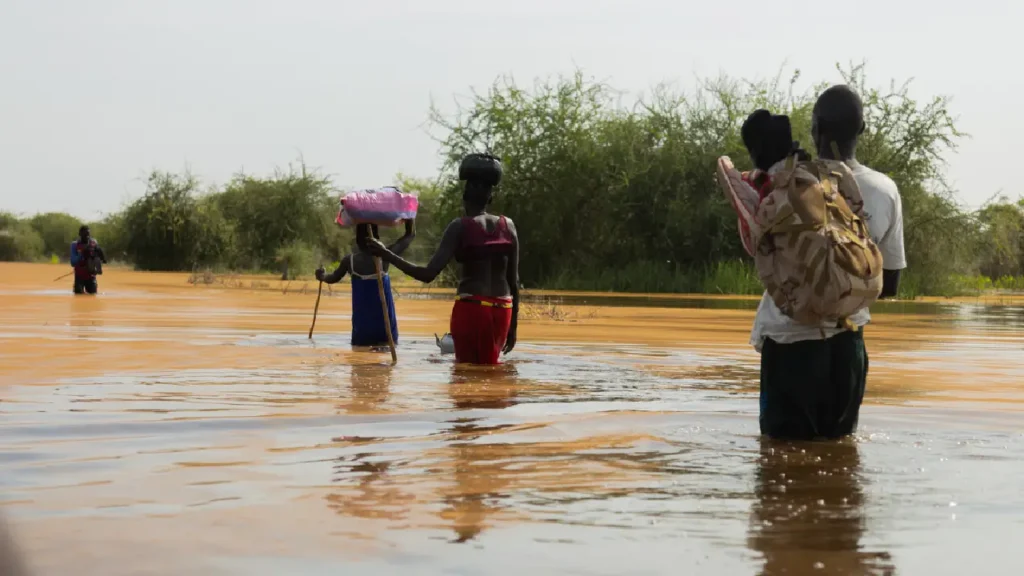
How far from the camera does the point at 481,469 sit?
555 cm

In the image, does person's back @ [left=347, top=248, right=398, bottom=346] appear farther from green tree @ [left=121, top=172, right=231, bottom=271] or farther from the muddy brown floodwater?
green tree @ [left=121, top=172, right=231, bottom=271]

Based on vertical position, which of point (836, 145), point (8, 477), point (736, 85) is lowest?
point (8, 477)

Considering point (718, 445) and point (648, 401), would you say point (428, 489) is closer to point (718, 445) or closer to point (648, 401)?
point (718, 445)

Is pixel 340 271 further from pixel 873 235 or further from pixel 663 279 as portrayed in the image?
pixel 663 279

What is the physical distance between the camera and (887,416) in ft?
25.0

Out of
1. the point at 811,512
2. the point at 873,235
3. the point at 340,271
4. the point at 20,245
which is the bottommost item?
the point at 811,512

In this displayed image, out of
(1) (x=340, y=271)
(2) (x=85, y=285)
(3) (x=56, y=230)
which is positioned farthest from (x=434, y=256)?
(3) (x=56, y=230)

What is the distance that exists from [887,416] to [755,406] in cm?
81

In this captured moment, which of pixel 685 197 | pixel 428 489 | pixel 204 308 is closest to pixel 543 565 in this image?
pixel 428 489

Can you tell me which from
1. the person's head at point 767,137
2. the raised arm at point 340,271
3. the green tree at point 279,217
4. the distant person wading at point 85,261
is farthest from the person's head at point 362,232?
the green tree at point 279,217

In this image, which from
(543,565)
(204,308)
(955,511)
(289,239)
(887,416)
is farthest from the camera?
(289,239)

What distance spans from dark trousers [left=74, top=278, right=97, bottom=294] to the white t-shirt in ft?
69.8

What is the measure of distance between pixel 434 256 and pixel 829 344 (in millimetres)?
3685

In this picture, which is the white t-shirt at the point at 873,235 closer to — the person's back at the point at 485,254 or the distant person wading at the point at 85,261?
the person's back at the point at 485,254
